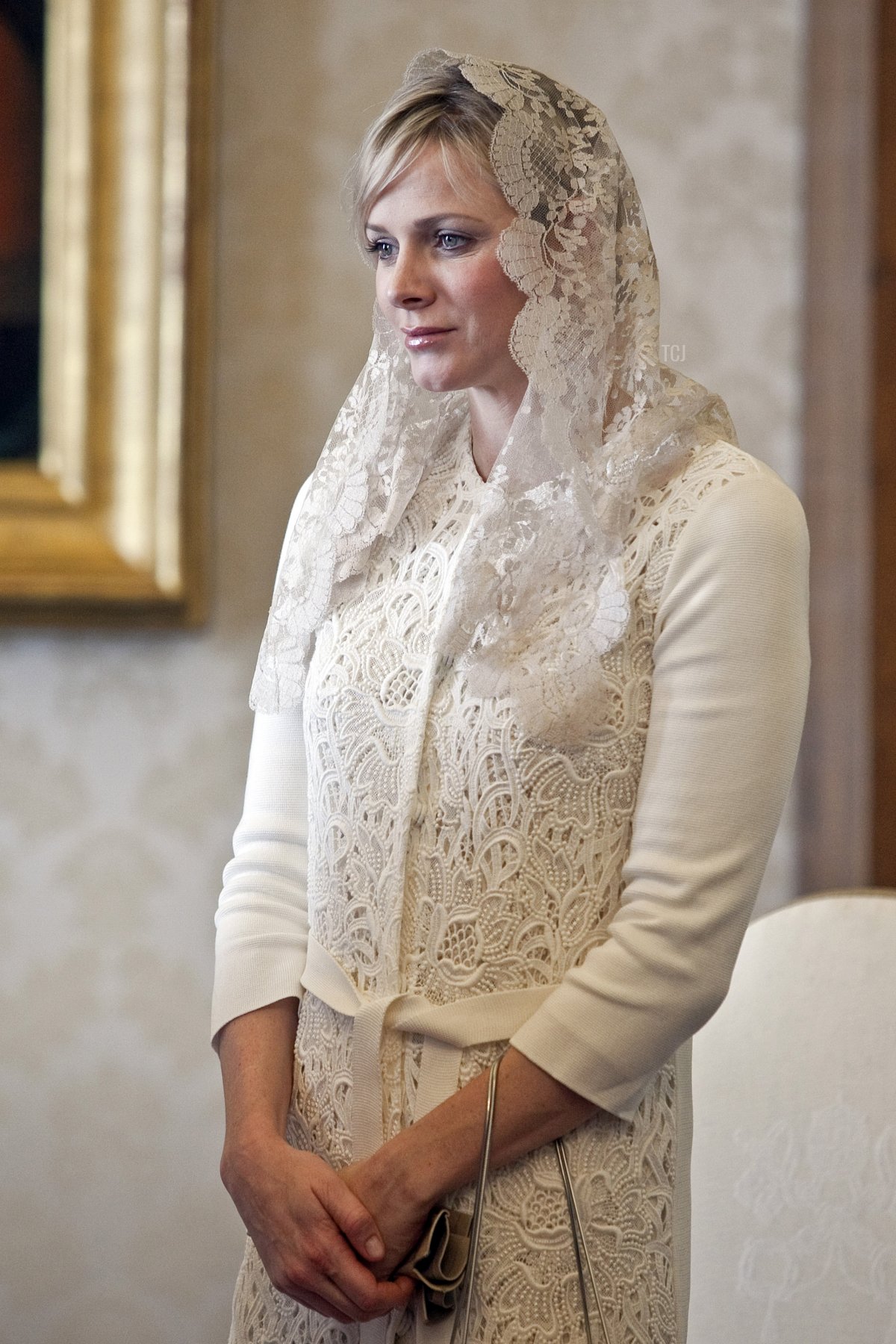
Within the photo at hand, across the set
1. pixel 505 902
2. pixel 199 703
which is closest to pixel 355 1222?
pixel 505 902

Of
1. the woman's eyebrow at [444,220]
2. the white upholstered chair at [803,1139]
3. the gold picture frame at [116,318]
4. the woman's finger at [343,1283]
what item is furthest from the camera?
the gold picture frame at [116,318]

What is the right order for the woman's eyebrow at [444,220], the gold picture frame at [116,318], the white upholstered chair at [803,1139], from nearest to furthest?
the woman's eyebrow at [444,220], the white upholstered chair at [803,1139], the gold picture frame at [116,318]

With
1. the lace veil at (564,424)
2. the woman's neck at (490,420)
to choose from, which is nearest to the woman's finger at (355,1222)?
the lace veil at (564,424)

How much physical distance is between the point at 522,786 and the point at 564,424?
324mm

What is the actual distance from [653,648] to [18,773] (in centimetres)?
135

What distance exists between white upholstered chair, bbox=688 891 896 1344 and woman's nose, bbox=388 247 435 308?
809 millimetres

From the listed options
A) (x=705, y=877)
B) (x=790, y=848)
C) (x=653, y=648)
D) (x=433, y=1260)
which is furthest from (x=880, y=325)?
(x=433, y=1260)

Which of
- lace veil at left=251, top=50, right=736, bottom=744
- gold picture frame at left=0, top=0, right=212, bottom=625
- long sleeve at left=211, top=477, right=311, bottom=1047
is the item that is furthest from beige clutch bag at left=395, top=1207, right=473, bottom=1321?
gold picture frame at left=0, top=0, right=212, bottom=625

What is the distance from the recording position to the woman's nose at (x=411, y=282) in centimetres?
121

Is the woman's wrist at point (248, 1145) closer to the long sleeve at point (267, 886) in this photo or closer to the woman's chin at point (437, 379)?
the long sleeve at point (267, 886)

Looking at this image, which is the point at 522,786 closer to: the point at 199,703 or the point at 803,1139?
the point at 803,1139

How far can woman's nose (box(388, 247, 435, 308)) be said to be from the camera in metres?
1.21

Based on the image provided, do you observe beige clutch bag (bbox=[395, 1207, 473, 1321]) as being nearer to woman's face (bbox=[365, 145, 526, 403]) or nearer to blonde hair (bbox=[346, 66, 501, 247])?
woman's face (bbox=[365, 145, 526, 403])

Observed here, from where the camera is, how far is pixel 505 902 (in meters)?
1.14
